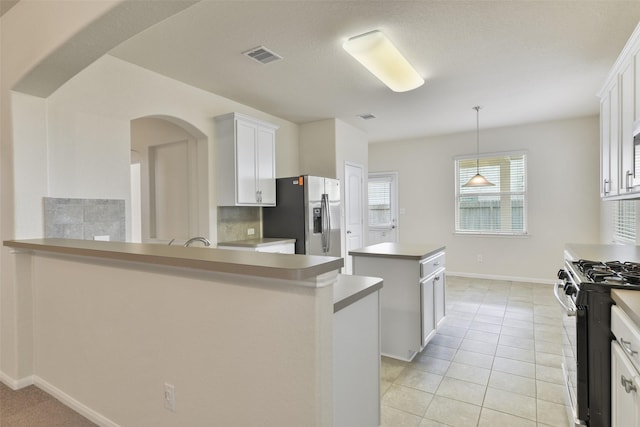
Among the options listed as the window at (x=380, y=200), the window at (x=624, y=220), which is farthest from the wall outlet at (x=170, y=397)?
the window at (x=380, y=200)

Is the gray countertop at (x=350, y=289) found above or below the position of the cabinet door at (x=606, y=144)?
below

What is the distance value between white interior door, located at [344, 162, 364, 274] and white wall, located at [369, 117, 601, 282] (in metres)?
1.39

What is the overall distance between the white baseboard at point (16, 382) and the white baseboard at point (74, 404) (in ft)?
0.11

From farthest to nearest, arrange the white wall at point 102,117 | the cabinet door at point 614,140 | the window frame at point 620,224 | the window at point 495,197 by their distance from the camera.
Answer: the window at point 495,197 < the window frame at point 620,224 < the cabinet door at point 614,140 < the white wall at point 102,117

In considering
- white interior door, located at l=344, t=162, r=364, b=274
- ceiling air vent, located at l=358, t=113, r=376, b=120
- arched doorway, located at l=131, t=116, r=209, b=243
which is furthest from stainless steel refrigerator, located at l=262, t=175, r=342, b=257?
ceiling air vent, located at l=358, t=113, r=376, b=120

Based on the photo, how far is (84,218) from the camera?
280cm

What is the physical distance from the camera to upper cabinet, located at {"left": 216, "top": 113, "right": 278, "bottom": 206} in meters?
4.02

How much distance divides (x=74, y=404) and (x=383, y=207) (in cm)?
610

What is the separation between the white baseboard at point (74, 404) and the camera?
1.99m

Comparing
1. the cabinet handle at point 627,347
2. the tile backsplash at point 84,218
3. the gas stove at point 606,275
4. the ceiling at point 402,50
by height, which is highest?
the ceiling at point 402,50

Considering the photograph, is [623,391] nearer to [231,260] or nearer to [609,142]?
[231,260]

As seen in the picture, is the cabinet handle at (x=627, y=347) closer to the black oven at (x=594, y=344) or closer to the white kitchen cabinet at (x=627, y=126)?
the black oven at (x=594, y=344)

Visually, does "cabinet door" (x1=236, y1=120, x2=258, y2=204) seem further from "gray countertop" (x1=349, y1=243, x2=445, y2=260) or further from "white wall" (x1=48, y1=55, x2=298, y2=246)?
"gray countertop" (x1=349, y1=243, x2=445, y2=260)

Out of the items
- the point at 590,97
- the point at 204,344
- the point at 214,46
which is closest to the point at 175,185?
the point at 214,46
